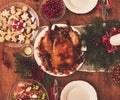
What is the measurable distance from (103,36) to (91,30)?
2.5 inches

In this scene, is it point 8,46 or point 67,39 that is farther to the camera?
point 8,46

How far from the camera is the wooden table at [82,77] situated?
68.7 inches

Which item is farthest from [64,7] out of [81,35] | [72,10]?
[81,35]

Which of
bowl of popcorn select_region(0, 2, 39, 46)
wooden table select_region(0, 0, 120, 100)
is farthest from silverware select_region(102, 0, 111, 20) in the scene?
bowl of popcorn select_region(0, 2, 39, 46)

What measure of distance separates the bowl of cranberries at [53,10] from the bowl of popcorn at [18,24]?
56 mm

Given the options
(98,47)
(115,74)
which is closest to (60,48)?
(98,47)

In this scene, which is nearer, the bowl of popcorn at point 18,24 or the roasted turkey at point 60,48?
the roasted turkey at point 60,48

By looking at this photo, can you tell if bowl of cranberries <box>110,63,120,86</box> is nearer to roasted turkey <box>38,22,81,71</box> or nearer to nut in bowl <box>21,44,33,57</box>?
roasted turkey <box>38,22,81,71</box>

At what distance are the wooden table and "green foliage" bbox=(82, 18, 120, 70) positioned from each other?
0.05 meters

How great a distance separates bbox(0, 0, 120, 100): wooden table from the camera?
5.73 ft

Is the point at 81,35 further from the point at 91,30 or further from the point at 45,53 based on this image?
the point at 45,53

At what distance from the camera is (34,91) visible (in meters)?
1.76

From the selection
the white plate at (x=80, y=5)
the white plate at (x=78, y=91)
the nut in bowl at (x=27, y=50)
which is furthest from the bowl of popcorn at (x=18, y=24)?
the white plate at (x=78, y=91)

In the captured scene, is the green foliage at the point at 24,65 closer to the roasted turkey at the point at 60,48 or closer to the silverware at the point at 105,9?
the roasted turkey at the point at 60,48
